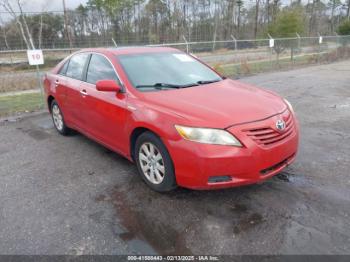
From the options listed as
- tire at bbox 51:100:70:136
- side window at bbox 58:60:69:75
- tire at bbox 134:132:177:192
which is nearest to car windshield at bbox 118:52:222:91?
tire at bbox 134:132:177:192

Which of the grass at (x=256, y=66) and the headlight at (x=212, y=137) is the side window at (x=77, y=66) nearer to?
A: the headlight at (x=212, y=137)

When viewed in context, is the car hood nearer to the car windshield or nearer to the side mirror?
the car windshield

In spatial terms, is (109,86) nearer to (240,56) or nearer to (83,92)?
(83,92)

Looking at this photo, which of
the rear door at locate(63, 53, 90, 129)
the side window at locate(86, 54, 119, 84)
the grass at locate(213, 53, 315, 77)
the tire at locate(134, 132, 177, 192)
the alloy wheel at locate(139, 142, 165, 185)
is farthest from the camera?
the grass at locate(213, 53, 315, 77)

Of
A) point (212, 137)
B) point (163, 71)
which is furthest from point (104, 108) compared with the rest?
point (212, 137)

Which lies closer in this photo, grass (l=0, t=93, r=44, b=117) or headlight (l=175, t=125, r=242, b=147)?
headlight (l=175, t=125, r=242, b=147)

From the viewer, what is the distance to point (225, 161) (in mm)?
2941

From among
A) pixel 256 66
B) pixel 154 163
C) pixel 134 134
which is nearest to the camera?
pixel 154 163

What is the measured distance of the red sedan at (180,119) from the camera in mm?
2982

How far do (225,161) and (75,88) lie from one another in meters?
2.83

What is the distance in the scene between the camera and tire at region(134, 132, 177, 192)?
10.7 ft

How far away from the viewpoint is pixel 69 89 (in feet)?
16.3

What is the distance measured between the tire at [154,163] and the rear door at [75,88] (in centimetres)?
152

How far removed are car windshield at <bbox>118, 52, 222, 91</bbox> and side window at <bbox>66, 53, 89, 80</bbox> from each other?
0.91 metres
